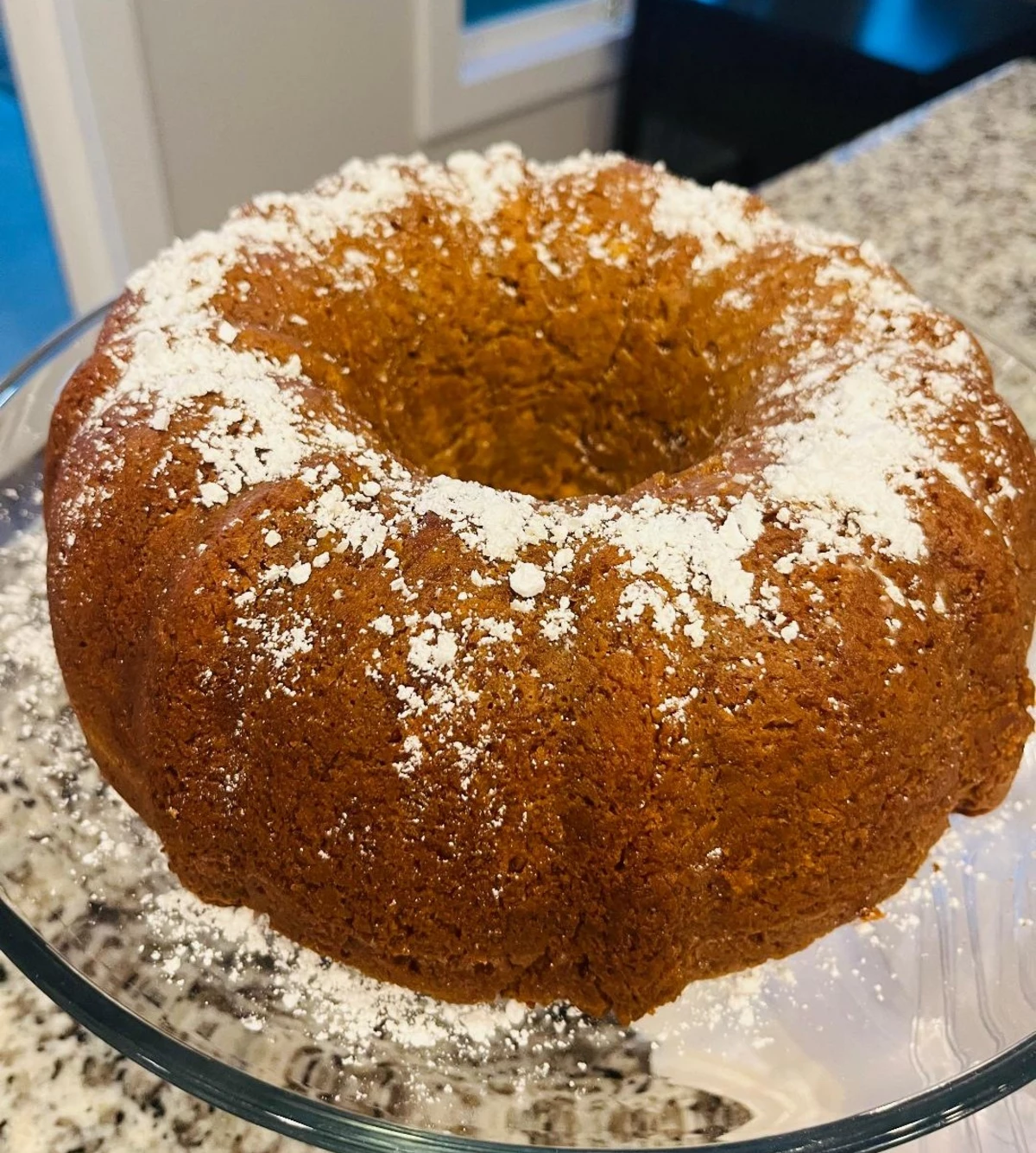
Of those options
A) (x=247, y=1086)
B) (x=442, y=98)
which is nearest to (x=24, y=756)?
(x=247, y=1086)

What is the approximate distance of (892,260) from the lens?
1637 mm

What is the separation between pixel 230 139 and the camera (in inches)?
79.9

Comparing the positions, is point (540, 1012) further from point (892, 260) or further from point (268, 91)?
point (268, 91)

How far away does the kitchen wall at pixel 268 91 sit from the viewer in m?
1.88

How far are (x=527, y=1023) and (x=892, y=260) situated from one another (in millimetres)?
1288

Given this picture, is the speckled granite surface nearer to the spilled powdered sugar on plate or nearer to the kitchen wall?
the kitchen wall

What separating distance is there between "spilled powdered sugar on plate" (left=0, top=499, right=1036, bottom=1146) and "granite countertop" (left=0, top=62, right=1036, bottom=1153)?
112mm

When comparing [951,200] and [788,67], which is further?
[788,67]

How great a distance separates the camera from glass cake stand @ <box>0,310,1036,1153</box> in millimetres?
669

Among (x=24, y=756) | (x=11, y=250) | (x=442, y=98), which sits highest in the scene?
(x=24, y=756)

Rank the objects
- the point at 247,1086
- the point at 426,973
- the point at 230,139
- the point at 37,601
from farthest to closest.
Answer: the point at 230,139 → the point at 37,601 → the point at 426,973 → the point at 247,1086

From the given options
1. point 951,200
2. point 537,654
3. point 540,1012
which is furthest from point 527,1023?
point 951,200

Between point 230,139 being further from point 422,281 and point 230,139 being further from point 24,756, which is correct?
point 24,756

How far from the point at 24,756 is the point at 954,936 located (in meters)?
0.74
